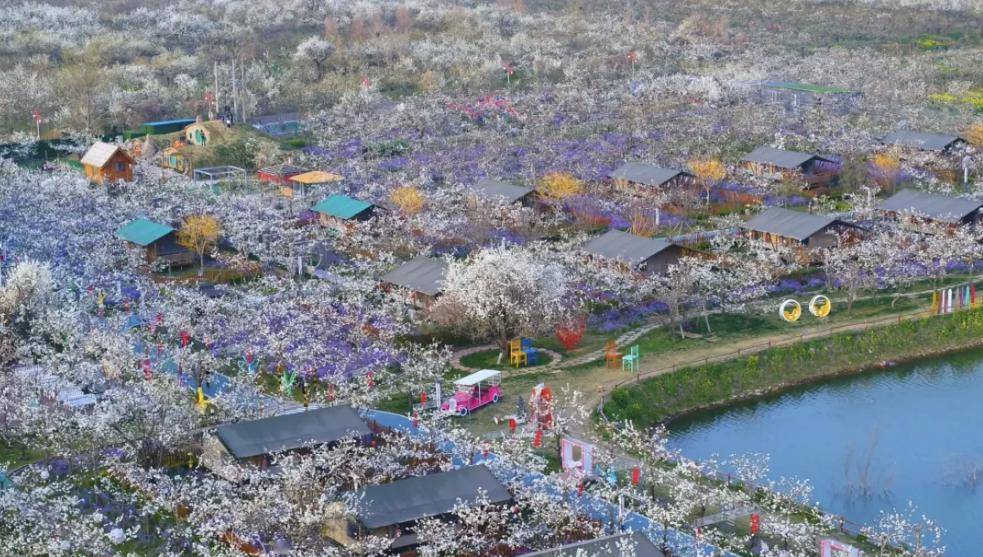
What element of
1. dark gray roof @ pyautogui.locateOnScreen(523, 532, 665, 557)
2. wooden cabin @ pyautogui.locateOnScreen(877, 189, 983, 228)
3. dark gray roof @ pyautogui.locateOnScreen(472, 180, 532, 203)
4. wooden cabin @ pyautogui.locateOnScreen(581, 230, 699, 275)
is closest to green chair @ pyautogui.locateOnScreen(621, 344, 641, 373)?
wooden cabin @ pyautogui.locateOnScreen(581, 230, 699, 275)

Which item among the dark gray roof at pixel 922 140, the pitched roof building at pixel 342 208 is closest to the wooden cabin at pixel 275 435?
the pitched roof building at pixel 342 208

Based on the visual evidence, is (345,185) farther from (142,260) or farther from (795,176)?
(795,176)

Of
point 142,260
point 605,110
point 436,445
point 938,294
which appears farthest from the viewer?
point 605,110

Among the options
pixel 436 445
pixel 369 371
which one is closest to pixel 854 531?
pixel 436 445

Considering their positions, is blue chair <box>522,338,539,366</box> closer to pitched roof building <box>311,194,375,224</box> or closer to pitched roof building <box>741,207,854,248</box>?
pitched roof building <box>741,207,854,248</box>

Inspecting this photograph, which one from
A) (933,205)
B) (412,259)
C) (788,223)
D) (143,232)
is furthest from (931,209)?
(143,232)

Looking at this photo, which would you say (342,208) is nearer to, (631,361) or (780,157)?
(631,361)

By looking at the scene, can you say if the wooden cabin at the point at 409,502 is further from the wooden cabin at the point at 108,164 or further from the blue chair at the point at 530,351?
the wooden cabin at the point at 108,164
